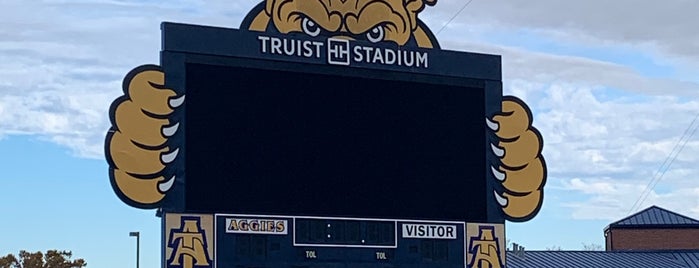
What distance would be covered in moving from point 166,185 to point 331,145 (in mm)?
2438

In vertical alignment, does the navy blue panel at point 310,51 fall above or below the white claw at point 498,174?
above

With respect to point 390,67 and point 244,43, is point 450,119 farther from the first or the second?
point 244,43

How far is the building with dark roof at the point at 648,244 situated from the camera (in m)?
36.2

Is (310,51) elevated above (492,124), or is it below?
above

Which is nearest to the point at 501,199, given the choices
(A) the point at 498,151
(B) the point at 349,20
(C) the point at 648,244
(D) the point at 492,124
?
(A) the point at 498,151

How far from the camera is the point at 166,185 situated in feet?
57.4

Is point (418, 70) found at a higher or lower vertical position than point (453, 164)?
higher

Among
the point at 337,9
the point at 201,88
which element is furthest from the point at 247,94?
the point at 337,9

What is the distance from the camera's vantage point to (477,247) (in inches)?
770

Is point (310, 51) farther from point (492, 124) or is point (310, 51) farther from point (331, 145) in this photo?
point (492, 124)

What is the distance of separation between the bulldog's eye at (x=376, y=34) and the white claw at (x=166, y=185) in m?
3.90

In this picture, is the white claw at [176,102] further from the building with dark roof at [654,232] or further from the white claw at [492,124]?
the building with dark roof at [654,232]

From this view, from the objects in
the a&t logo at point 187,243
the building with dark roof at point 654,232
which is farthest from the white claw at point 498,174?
the building with dark roof at point 654,232

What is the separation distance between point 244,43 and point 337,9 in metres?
1.86
